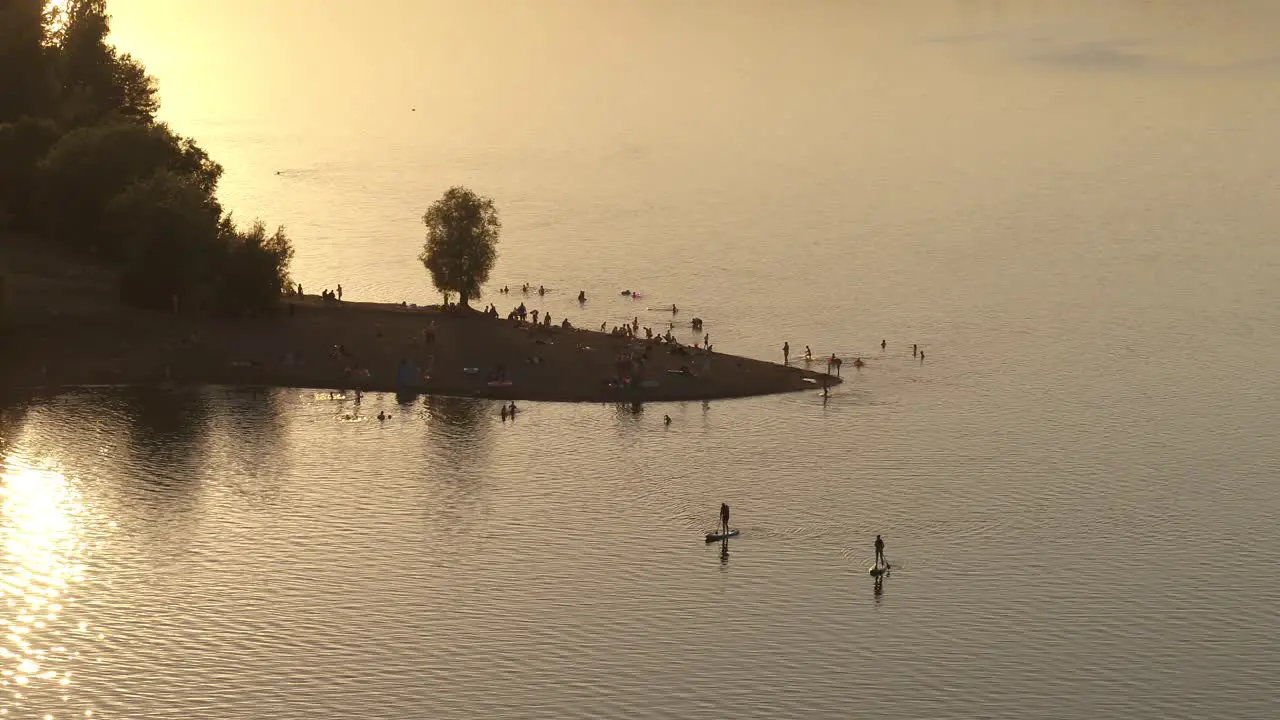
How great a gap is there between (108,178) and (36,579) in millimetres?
55307

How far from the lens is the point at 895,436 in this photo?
11044 cm

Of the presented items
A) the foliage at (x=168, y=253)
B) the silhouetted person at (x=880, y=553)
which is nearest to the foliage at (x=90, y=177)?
the foliage at (x=168, y=253)

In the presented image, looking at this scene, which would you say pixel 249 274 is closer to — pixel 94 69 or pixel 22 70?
pixel 22 70

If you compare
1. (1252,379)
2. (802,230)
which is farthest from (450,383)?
(802,230)

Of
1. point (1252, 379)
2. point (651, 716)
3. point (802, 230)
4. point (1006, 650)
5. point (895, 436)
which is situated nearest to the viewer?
point (651, 716)

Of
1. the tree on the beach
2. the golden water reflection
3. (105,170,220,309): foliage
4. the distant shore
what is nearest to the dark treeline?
(105,170,220,309): foliage

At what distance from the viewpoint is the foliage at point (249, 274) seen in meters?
120

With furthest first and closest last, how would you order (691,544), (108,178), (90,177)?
(108,178) < (90,177) < (691,544)

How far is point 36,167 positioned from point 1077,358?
7820cm

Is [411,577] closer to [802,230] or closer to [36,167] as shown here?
[36,167]

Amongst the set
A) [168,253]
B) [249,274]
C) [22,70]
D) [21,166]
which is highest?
[22,70]

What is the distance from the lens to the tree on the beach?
5030 inches

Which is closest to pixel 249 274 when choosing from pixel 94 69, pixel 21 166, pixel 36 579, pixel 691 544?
pixel 21 166

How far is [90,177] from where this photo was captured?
5231 inches
